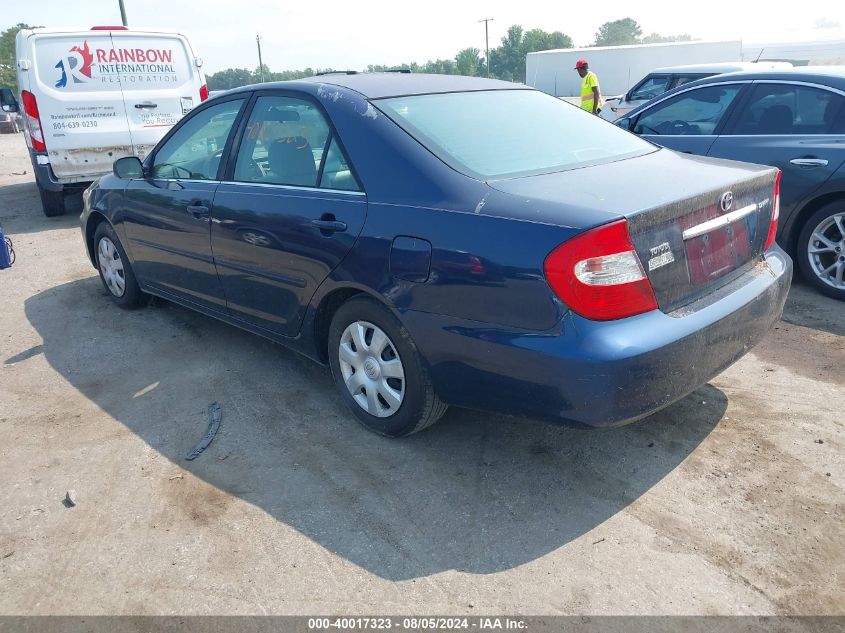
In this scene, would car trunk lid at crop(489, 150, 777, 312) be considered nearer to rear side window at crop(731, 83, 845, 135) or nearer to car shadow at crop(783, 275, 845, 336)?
car shadow at crop(783, 275, 845, 336)

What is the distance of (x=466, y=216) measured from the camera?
9.12 ft

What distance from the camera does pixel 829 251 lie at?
5.13 meters

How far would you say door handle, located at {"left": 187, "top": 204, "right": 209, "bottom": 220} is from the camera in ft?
13.4

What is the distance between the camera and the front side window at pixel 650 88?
1149 cm

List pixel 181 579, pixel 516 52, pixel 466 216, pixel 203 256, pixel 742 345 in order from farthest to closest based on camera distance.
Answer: pixel 516 52 → pixel 203 256 → pixel 742 345 → pixel 466 216 → pixel 181 579

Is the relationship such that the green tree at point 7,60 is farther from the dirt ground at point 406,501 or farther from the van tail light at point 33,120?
the dirt ground at point 406,501

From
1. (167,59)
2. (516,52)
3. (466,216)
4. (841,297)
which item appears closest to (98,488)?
(466,216)

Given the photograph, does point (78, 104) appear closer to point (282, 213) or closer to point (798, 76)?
point (282, 213)

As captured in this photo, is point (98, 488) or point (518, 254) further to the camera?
point (98, 488)

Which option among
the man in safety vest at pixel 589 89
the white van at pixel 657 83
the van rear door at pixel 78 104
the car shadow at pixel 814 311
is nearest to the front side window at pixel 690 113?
the car shadow at pixel 814 311

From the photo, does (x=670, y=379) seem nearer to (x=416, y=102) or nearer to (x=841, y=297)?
(x=416, y=102)

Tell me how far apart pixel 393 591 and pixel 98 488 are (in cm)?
155

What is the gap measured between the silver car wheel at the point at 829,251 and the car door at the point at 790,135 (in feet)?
0.85

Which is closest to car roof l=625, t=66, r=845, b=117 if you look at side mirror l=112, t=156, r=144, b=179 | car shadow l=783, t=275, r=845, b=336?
car shadow l=783, t=275, r=845, b=336
